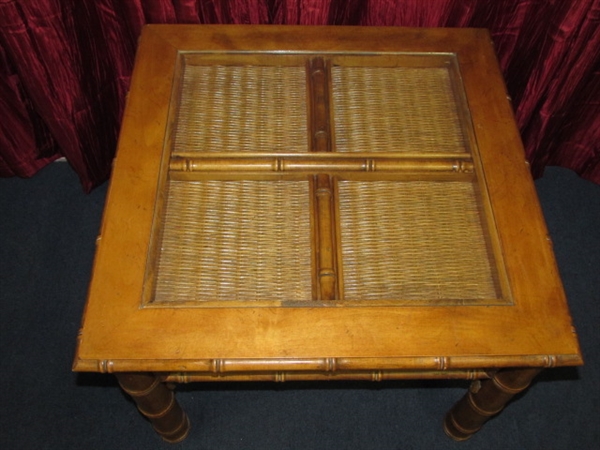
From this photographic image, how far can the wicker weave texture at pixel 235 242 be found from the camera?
1203 millimetres

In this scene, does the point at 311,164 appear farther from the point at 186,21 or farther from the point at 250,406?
the point at 250,406

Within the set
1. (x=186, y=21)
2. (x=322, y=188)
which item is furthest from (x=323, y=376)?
(x=186, y=21)

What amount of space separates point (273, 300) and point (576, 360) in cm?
61

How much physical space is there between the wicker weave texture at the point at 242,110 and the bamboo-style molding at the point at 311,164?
0.16 ft

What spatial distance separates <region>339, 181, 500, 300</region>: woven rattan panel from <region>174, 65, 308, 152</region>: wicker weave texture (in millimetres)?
236

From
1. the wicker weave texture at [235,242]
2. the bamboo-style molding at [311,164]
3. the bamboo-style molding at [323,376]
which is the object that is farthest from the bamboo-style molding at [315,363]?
the bamboo-style molding at [311,164]

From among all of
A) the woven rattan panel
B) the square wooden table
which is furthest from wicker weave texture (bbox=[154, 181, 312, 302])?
the woven rattan panel

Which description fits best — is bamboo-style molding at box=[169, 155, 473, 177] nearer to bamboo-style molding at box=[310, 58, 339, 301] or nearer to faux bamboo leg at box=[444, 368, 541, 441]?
bamboo-style molding at box=[310, 58, 339, 301]

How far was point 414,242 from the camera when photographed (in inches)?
50.6

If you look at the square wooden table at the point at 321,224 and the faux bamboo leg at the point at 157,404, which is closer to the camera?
the square wooden table at the point at 321,224

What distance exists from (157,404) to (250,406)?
39 centimetres

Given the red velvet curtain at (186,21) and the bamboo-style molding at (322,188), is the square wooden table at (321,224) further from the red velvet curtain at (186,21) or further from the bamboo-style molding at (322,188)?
the red velvet curtain at (186,21)

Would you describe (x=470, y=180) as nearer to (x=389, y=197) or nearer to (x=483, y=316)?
(x=389, y=197)

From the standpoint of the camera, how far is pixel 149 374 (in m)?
1.26
